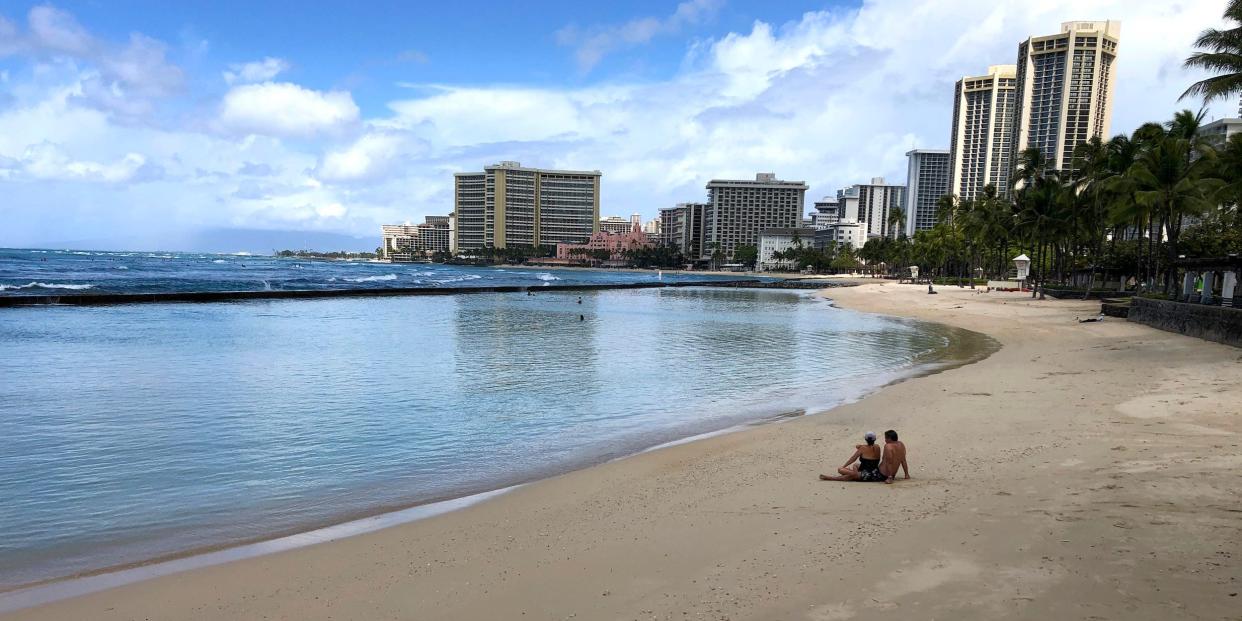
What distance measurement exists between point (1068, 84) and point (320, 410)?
132m

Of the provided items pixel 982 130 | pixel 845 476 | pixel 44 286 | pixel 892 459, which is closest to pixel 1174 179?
pixel 892 459

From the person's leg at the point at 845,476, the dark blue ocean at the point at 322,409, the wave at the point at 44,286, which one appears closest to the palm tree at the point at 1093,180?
the dark blue ocean at the point at 322,409

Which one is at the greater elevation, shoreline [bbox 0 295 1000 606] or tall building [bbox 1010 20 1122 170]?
tall building [bbox 1010 20 1122 170]

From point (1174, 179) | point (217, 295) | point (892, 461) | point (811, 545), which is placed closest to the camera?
point (811, 545)

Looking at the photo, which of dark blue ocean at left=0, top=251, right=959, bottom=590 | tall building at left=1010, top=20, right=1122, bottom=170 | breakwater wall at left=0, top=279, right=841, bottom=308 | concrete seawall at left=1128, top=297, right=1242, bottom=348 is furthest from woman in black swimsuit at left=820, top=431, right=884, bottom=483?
tall building at left=1010, top=20, right=1122, bottom=170

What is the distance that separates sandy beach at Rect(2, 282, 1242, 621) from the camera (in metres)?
5.07

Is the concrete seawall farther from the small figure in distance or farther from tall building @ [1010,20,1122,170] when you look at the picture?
tall building @ [1010,20,1122,170]

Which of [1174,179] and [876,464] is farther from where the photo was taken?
[1174,179]

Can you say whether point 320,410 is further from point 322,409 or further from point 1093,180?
point 1093,180

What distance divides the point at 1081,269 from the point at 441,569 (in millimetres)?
70476

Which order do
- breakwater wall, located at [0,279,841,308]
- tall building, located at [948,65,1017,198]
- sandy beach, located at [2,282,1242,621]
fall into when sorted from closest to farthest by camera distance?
sandy beach, located at [2,282,1242,621]
breakwater wall, located at [0,279,841,308]
tall building, located at [948,65,1017,198]

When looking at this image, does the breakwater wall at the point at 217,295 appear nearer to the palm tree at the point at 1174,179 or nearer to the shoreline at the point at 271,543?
the shoreline at the point at 271,543

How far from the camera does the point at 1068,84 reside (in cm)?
11081

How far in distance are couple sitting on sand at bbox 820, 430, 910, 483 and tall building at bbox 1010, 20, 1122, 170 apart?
120776mm
